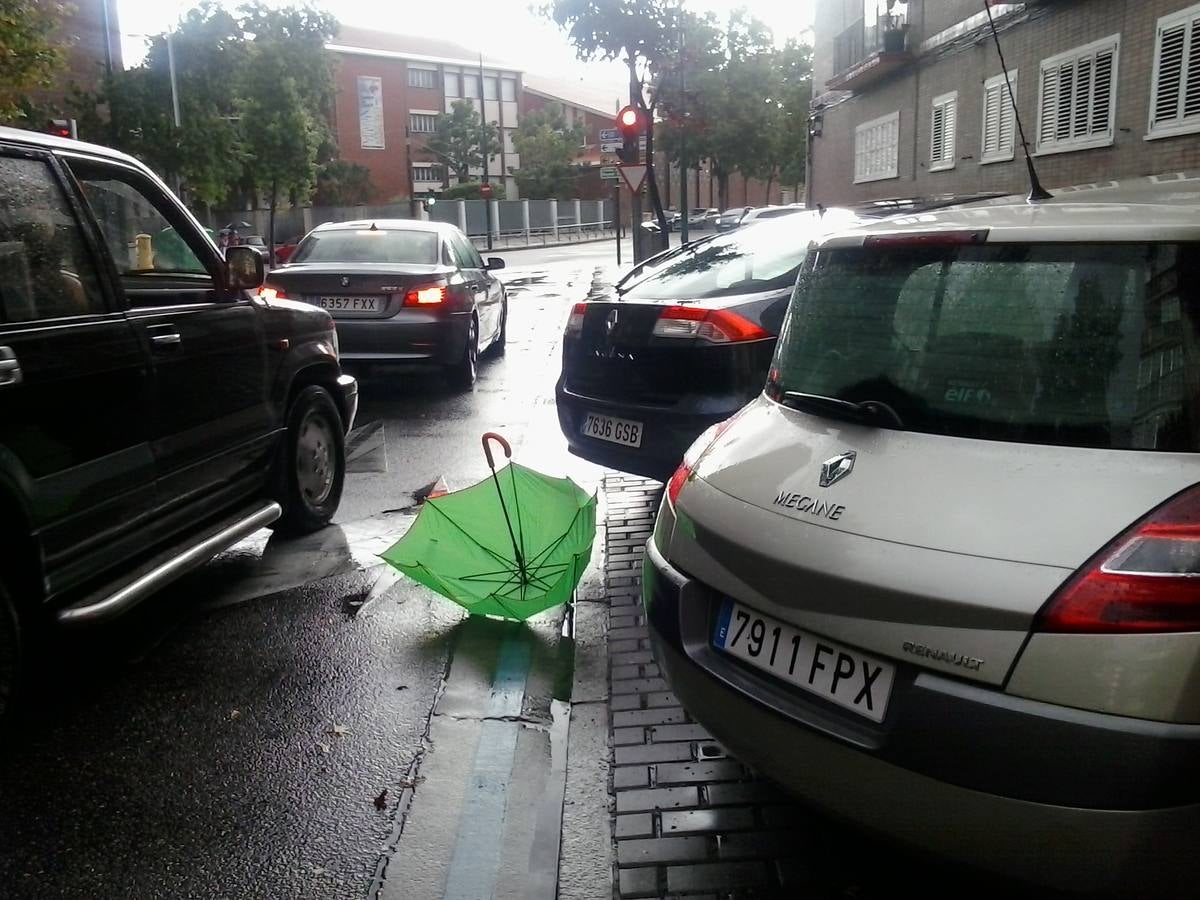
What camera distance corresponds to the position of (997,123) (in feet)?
60.5

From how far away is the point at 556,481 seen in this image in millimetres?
4762

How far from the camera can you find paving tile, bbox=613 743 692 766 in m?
3.50

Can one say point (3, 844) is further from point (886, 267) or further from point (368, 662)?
point (886, 267)

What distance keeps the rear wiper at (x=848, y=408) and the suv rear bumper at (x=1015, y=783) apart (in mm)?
671

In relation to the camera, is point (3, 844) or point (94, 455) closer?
point (3, 844)

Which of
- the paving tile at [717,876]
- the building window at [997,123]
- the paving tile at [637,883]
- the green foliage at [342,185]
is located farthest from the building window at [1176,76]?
the green foliage at [342,185]

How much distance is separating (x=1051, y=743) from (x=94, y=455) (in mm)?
3166

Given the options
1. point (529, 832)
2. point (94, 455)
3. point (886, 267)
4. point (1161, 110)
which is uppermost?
point (1161, 110)

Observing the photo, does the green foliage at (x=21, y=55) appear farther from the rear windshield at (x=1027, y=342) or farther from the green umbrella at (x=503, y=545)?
the rear windshield at (x=1027, y=342)

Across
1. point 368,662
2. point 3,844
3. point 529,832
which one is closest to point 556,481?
point 368,662

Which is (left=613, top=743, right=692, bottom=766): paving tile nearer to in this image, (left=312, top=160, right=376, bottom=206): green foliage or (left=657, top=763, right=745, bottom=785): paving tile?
(left=657, top=763, right=745, bottom=785): paving tile

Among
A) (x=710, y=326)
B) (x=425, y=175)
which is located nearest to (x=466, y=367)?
(x=710, y=326)

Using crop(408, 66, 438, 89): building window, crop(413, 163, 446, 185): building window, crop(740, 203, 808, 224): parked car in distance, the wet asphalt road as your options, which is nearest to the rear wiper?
the wet asphalt road

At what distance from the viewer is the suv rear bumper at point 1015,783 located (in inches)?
79.7
